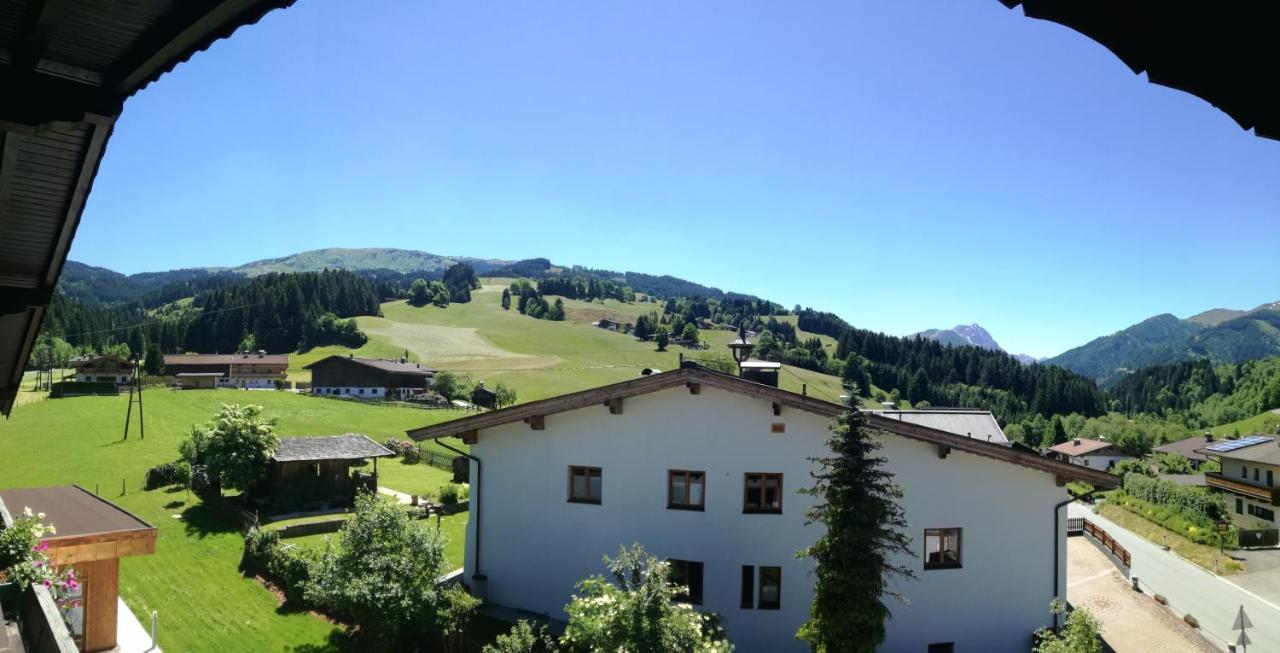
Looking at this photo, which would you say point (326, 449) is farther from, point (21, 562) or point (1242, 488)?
point (1242, 488)

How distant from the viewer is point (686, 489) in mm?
19812

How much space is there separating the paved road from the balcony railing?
39.8ft

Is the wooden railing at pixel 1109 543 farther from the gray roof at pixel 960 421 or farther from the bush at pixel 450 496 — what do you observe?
the bush at pixel 450 496

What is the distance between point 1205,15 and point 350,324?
150 metres

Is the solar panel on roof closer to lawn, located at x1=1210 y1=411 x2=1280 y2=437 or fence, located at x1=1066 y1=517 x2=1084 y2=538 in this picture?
fence, located at x1=1066 y1=517 x2=1084 y2=538

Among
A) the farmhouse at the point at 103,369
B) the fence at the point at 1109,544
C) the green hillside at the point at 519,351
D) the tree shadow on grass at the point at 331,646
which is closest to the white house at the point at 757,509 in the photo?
the tree shadow on grass at the point at 331,646

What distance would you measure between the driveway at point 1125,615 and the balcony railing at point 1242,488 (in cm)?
3780

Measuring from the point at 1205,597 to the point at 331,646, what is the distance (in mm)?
41438

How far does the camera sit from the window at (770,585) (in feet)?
62.8

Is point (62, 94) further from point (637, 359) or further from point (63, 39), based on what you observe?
point (637, 359)

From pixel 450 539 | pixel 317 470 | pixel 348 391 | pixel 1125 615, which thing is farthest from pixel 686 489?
pixel 348 391

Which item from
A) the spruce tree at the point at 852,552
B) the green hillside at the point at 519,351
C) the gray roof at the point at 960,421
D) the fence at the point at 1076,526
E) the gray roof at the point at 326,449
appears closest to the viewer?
the spruce tree at the point at 852,552

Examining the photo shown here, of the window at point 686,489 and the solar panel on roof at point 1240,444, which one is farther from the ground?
the window at point 686,489

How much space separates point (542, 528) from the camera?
20531 mm
